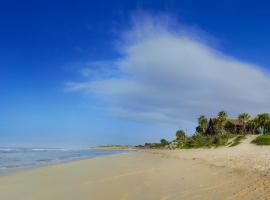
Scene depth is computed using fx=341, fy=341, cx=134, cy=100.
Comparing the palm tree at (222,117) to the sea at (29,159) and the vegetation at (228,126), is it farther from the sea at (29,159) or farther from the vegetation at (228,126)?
the sea at (29,159)

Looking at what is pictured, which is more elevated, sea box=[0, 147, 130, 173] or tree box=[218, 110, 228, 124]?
tree box=[218, 110, 228, 124]

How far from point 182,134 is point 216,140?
6397cm

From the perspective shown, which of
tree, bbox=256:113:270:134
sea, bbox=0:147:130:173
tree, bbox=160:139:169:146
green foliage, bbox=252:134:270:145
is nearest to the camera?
sea, bbox=0:147:130:173

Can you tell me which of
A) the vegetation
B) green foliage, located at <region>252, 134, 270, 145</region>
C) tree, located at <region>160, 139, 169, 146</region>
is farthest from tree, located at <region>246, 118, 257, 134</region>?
tree, located at <region>160, 139, 169, 146</region>

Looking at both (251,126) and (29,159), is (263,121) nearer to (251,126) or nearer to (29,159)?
(251,126)

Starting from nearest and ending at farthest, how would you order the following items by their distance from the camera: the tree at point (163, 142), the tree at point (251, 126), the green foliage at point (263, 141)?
the green foliage at point (263, 141) < the tree at point (251, 126) < the tree at point (163, 142)

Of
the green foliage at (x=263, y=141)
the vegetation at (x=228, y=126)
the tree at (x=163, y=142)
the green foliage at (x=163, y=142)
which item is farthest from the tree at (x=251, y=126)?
the tree at (x=163, y=142)

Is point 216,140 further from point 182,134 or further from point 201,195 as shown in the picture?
point 182,134

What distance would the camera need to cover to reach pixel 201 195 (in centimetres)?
1094

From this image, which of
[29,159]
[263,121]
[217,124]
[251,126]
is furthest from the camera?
[217,124]

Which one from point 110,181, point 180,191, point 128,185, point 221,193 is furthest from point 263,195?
point 110,181

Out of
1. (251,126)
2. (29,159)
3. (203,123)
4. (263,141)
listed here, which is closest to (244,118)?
(251,126)

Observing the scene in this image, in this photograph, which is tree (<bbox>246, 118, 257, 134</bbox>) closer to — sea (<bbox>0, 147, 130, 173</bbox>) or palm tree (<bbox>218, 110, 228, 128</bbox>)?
palm tree (<bbox>218, 110, 228, 128</bbox>)

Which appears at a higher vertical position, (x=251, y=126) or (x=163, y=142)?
(x=163, y=142)
